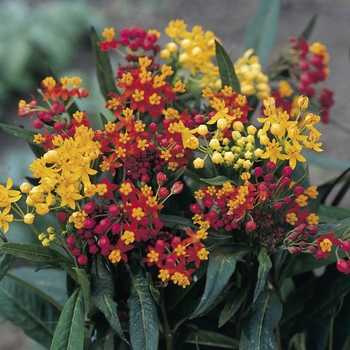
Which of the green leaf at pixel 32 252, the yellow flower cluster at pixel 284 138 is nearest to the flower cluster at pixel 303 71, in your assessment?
the yellow flower cluster at pixel 284 138

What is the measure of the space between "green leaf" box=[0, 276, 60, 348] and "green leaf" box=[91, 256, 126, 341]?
18.3 inches

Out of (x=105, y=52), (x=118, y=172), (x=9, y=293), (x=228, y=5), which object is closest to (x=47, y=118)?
(x=118, y=172)

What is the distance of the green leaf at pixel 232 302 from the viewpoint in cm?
102

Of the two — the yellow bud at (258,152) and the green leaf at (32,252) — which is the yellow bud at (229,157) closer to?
the yellow bud at (258,152)

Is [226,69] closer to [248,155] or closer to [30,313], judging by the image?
[248,155]

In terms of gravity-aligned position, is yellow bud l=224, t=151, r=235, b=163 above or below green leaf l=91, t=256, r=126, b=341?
above

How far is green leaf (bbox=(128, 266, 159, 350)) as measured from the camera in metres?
0.96

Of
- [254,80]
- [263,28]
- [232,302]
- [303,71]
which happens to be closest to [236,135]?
[232,302]

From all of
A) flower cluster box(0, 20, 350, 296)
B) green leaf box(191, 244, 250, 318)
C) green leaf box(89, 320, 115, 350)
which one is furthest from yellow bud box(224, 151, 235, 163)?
green leaf box(89, 320, 115, 350)

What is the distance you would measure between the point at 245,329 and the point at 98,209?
32 cm

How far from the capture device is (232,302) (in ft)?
3.46

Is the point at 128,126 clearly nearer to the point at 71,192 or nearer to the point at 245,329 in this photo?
the point at 71,192

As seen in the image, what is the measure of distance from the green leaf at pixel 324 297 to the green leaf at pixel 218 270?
1.01ft

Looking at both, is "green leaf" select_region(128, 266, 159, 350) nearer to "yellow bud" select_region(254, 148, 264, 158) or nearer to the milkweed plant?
the milkweed plant
